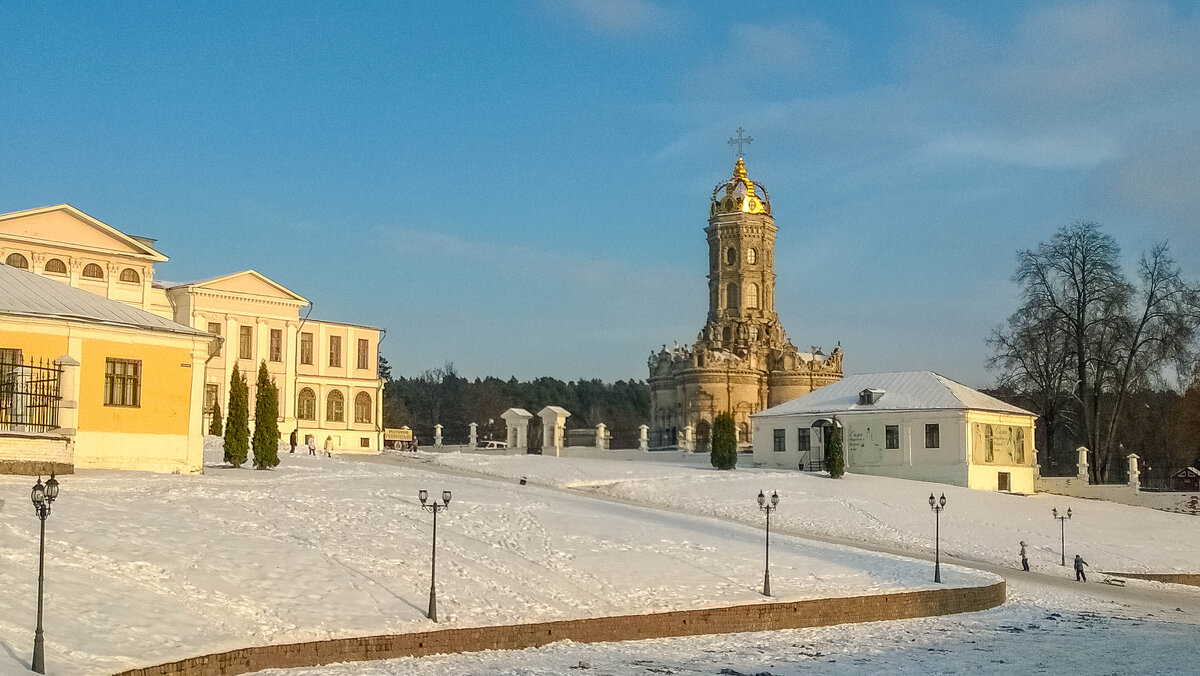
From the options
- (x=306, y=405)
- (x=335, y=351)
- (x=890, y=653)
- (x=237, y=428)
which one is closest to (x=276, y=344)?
(x=306, y=405)

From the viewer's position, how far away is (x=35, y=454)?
89.2 ft

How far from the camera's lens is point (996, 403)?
53.5 meters

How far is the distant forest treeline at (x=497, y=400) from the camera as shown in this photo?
114m

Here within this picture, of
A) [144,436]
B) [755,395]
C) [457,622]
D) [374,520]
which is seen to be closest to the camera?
[457,622]

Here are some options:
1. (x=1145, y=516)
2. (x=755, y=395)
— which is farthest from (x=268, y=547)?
(x=755, y=395)

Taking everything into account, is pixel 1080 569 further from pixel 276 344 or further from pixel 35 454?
pixel 276 344

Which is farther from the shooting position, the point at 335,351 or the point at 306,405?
the point at 335,351

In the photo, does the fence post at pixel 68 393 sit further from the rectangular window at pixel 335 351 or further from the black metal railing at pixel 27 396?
the rectangular window at pixel 335 351

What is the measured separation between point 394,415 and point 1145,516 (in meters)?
68.9

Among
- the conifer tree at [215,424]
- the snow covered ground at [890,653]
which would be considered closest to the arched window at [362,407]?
the conifer tree at [215,424]

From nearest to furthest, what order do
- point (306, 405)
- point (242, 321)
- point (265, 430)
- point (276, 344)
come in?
point (265, 430), point (242, 321), point (276, 344), point (306, 405)

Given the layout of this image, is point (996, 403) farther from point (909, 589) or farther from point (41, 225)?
point (41, 225)

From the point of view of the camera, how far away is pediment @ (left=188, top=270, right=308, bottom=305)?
54.3 meters

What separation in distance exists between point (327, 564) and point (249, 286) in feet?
112
